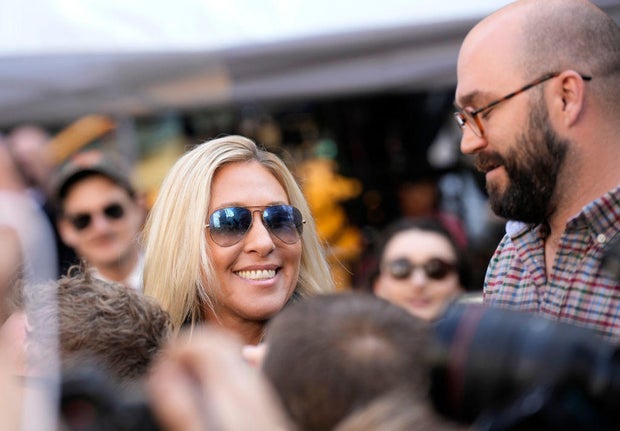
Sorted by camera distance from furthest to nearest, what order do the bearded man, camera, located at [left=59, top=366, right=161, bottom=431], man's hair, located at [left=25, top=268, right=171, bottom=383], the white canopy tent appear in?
the white canopy tent < the bearded man < man's hair, located at [left=25, top=268, right=171, bottom=383] < camera, located at [left=59, top=366, right=161, bottom=431]

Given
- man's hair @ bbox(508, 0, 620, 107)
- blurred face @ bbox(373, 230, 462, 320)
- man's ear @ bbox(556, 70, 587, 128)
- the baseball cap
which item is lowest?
blurred face @ bbox(373, 230, 462, 320)

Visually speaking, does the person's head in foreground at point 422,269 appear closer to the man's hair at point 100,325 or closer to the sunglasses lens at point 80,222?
the sunglasses lens at point 80,222

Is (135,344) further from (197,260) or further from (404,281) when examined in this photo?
(404,281)

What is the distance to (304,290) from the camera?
10.9ft

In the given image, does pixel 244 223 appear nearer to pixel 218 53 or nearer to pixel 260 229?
pixel 260 229

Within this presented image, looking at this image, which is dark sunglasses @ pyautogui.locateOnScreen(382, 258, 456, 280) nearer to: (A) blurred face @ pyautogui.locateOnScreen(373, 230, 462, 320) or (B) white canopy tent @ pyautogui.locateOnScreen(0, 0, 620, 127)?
(A) blurred face @ pyautogui.locateOnScreen(373, 230, 462, 320)

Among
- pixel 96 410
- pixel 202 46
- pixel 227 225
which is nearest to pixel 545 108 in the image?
pixel 227 225

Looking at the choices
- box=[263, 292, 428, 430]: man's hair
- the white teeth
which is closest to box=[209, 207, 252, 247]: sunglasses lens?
the white teeth

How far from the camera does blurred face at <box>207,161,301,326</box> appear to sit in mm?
3135

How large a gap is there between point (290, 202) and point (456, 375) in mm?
1923

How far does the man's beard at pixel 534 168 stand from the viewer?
2617 mm

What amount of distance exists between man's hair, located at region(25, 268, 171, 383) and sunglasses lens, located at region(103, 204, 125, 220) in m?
2.71

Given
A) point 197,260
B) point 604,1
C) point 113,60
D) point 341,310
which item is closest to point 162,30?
point 113,60

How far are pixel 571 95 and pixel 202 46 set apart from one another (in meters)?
2.07
